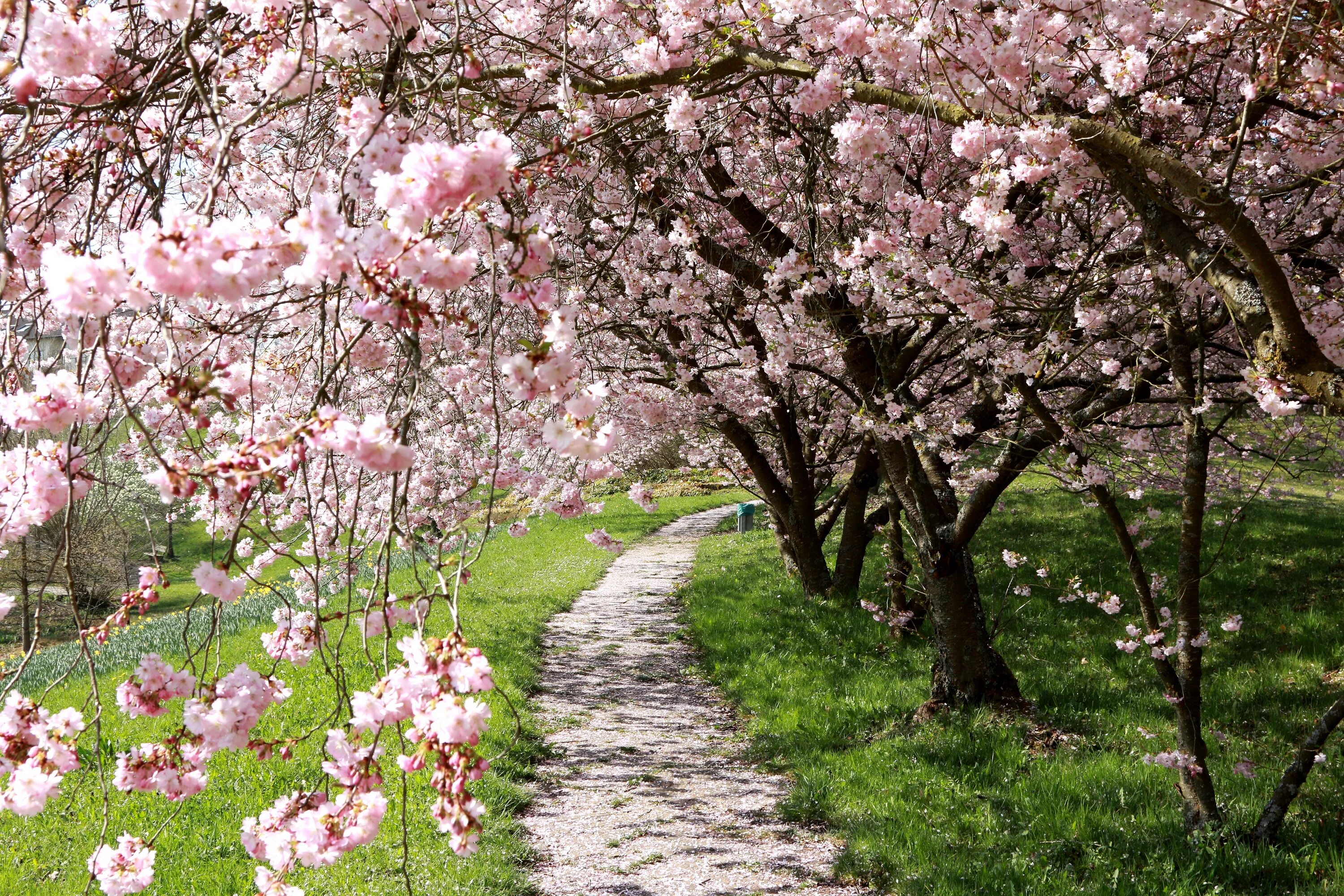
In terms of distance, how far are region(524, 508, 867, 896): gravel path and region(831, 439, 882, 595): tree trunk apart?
188 centimetres

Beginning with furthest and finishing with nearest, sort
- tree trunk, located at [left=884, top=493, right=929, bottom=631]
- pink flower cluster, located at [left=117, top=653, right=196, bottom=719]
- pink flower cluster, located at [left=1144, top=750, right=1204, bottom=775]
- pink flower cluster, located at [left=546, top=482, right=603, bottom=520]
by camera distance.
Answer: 1. tree trunk, located at [left=884, top=493, right=929, bottom=631]
2. pink flower cluster, located at [left=546, top=482, right=603, bottom=520]
3. pink flower cluster, located at [left=1144, top=750, right=1204, bottom=775]
4. pink flower cluster, located at [left=117, top=653, right=196, bottom=719]

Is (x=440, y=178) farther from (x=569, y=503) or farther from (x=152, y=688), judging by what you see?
(x=569, y=503)

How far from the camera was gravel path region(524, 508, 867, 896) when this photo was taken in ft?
13.6

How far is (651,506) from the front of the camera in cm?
805

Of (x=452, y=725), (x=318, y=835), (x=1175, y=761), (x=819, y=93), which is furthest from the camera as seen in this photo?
(x=1175, y=761)

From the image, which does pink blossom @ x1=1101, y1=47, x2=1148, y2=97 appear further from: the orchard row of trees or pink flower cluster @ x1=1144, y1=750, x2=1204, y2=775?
pink flower cluster @ x1=1144, y1=750, x2=1204, y2=775

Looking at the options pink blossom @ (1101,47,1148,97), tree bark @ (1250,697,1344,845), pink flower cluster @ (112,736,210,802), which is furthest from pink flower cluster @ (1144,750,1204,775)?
pink flower cluster @ (112,736,210,802)

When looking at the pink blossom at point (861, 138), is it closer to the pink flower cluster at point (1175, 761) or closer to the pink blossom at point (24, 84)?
the pink blossom at point (24, 84)

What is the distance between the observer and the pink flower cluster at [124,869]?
6.88 ft

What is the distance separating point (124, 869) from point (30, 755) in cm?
40

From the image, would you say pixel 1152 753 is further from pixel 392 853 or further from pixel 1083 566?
pixel 1083 566

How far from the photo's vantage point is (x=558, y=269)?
230cm

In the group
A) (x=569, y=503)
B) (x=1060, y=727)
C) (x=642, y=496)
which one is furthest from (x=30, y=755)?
(x=642, y=496)

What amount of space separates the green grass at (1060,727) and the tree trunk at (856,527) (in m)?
0.34
